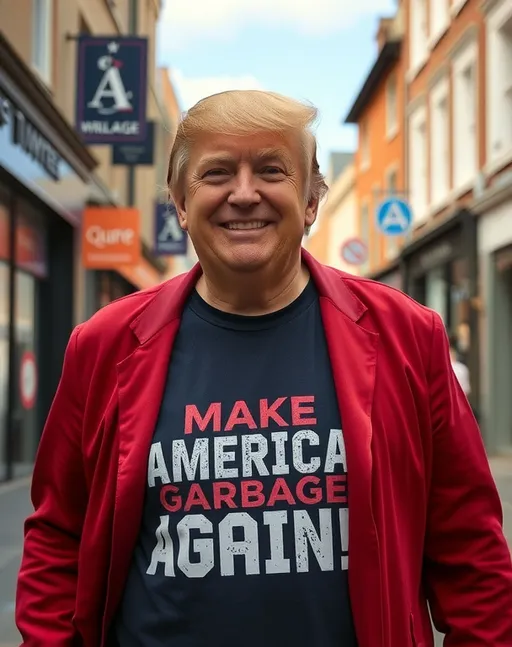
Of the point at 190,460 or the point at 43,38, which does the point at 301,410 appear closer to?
the point at 190,460

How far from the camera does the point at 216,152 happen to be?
6.04 feet

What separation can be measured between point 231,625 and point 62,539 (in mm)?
420

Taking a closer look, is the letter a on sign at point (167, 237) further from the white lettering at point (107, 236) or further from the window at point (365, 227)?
the window at point (365, 227)

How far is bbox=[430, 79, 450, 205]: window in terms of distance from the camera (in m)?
18.0

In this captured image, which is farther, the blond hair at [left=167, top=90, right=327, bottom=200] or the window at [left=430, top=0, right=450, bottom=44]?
the window at [left=430, top=0, right=450, bottom=44]

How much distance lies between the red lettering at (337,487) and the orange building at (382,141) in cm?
1923

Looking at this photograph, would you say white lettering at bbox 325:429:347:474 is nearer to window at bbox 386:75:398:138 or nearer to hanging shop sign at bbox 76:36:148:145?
hanging shop sign at bbox 76:36:148:145

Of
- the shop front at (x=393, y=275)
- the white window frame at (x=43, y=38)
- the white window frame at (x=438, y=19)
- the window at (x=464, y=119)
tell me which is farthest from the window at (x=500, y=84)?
the shop front at (x=393, y=275)

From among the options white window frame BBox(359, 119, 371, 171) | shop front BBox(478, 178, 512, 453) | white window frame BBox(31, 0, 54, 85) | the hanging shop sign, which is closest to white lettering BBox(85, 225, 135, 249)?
the hanging shop sign

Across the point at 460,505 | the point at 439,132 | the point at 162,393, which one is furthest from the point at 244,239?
the point at 439,132

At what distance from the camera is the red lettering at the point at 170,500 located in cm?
176

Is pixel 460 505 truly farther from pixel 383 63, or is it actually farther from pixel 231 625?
pixel 383 63

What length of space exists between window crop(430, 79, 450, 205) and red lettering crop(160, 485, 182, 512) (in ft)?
54.4

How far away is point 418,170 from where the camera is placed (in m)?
20.6
